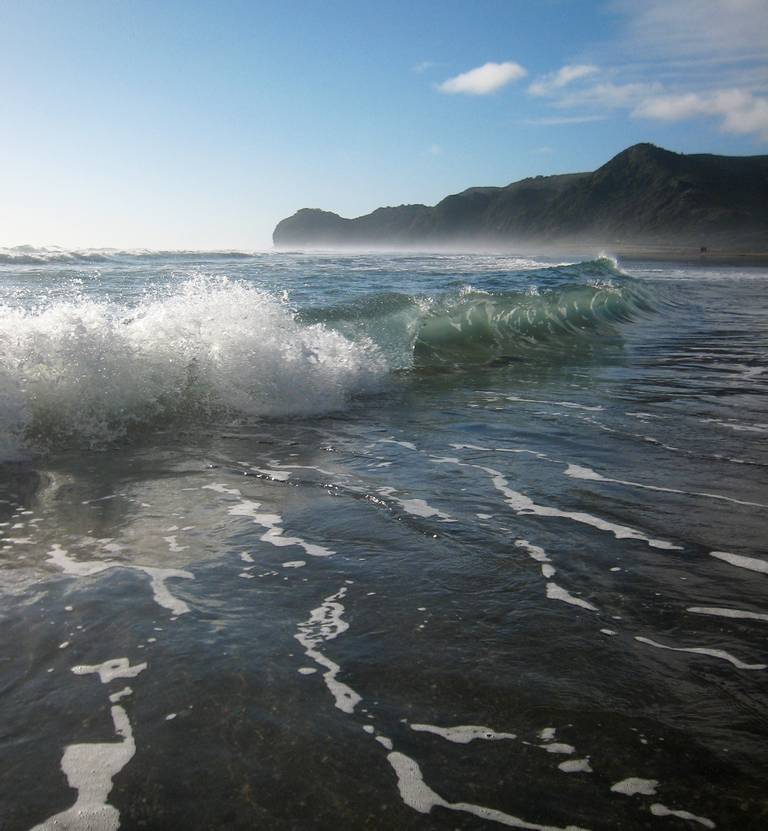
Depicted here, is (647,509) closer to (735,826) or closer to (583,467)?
(583,467)

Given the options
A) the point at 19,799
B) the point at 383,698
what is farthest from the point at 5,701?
the point at 383,698

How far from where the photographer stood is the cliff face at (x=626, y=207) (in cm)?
10094

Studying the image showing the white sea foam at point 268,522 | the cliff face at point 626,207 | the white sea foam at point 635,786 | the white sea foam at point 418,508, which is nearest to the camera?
the white sea foam at point 635,786

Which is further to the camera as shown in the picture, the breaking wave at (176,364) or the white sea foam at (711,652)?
the breaking wave at (176,364)

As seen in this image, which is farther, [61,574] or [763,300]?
[763,300]

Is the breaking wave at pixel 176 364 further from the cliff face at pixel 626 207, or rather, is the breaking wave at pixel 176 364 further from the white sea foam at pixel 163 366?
the cliff face at pixel 626 207

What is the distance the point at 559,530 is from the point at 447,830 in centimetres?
236

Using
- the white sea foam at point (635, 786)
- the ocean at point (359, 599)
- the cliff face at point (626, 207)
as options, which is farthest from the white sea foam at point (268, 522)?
the cliff face at point (626, 207)

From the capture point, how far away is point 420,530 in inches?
165

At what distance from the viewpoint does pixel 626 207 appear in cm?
12662

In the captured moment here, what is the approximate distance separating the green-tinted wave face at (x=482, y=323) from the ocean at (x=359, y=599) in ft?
13.5

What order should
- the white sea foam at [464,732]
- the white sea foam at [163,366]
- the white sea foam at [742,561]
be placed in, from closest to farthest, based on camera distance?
the white sea foam at [464,732], the white sea foam at [742,561], the white sea foam at [163,366]

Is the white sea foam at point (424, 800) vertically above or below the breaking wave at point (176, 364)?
below

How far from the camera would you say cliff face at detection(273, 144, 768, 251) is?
331ft
